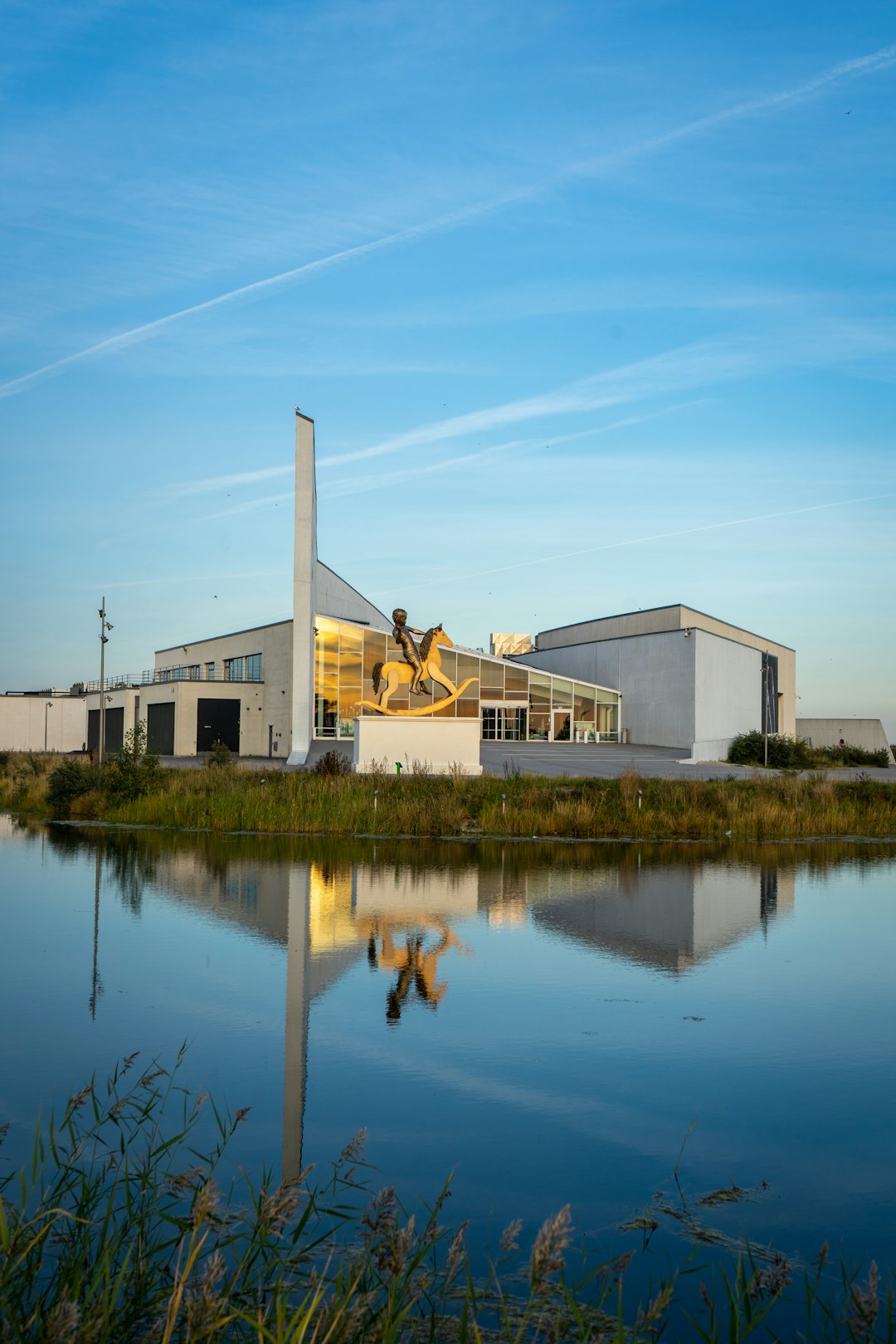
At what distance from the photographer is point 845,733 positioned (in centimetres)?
8144

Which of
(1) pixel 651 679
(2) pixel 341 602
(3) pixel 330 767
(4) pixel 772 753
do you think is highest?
(2) pixel 341 602

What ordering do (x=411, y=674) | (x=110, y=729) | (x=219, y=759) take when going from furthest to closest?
(x=110, y=729)
(x=219, y=759)
(x=411, y=674)

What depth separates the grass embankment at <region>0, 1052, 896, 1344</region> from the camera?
11.1ft

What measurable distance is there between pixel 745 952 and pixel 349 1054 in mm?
5213

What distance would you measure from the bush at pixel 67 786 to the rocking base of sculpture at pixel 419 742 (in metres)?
8.07

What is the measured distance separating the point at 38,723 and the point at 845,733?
52.7 metres

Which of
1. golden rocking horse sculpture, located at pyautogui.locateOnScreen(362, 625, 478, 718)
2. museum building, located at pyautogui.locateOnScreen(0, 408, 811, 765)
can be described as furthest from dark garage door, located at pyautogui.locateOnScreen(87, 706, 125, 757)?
golden rocking horse sculpture, located at pyautogui.locateOnScreen(362, 625, 478, 718)

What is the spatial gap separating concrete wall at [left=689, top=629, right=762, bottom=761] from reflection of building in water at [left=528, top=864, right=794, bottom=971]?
35868 millimetres

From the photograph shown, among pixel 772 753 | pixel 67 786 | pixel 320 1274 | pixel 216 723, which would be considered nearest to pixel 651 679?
pixel 772 753

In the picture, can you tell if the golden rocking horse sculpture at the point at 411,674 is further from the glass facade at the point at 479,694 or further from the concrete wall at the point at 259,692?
the concrete wall at the point at 259,692

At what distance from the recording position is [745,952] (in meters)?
11.8

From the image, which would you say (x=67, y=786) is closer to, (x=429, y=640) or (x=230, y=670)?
(x=429, y=640)

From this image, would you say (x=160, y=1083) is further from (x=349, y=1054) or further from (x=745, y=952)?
(x=745, y=952)

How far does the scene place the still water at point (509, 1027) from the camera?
5.89 meters
